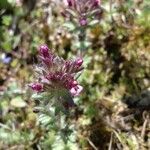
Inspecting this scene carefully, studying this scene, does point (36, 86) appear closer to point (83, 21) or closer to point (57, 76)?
point (57, 76)

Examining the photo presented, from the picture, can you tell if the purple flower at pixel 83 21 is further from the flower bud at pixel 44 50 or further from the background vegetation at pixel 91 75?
the flower bud at pixel 44 50

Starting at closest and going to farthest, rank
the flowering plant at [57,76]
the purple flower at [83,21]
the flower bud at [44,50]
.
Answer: the flower bud at [44,50]
the flowering plant at [57,76]
the purple flower at [83,21]

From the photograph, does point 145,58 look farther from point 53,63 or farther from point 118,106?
point 53,63

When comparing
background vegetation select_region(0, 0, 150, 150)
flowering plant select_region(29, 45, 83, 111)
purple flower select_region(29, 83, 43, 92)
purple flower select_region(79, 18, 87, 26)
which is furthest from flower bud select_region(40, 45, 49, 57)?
purple flower select_region(79, 18, 87, 26)

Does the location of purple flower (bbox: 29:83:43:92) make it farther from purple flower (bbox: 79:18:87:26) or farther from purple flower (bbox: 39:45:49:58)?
purple flower (bbox: 79:18:87:26)

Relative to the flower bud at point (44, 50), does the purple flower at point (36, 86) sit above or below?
below

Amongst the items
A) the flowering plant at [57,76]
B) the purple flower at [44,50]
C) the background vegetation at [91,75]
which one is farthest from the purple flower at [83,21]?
the purple flower at [44,50]

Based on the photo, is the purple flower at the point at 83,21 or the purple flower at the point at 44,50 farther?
the purple flower at the point at 83,21

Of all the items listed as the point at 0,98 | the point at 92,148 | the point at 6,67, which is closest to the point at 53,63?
the point at 92,148
